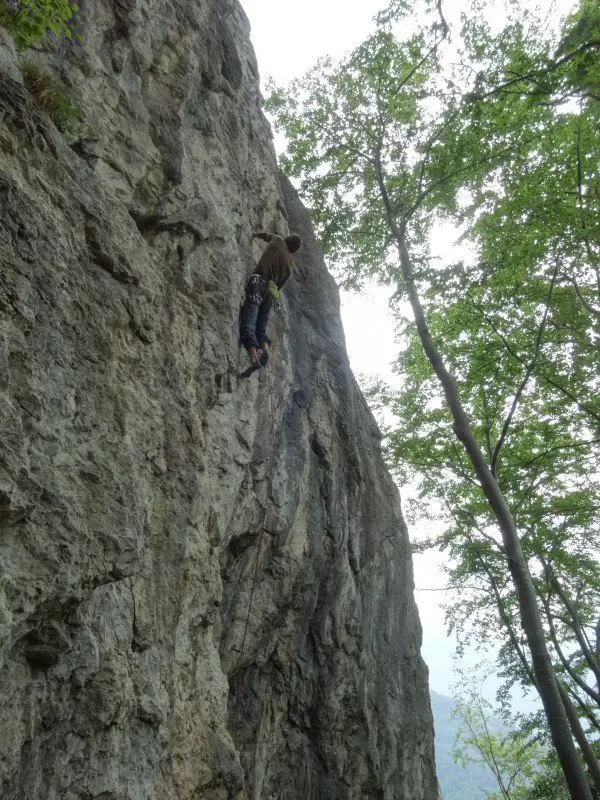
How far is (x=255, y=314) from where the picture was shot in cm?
759

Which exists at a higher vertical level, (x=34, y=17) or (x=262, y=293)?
(x=262, y=293)

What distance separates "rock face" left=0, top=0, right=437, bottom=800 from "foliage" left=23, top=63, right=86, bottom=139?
0.50 feet

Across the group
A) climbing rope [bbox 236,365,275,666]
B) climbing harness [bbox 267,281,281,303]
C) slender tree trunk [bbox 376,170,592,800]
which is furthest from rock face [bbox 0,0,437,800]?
slender tree trunk [bbox 376,170,592,800]

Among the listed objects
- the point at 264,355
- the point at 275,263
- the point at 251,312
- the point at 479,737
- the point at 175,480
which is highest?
the point at 275,263

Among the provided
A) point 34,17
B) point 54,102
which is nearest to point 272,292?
point 54,102

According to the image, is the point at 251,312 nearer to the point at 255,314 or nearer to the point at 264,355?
the point at 255,314

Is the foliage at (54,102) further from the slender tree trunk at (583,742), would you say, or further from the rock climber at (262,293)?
the slender tree trunk at (583,742)

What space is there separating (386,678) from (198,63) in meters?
10.8

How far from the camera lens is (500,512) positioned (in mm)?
11664

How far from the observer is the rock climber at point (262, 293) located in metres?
7.31

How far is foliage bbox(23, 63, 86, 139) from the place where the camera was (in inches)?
195

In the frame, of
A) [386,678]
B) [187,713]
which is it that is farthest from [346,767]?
[187,713]

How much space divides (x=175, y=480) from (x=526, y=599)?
28.4 ft

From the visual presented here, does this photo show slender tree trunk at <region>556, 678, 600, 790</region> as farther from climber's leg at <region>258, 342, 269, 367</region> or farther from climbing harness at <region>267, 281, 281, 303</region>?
climbing harness at <region>267, 281, 281, 303</region>
